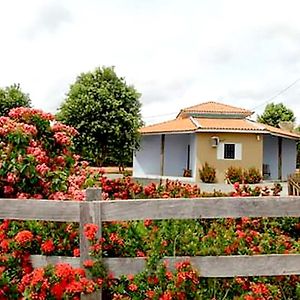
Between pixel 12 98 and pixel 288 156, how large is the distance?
18.3 meters

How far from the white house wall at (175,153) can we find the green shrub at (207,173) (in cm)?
367

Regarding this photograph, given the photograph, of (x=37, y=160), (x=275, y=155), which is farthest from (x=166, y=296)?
(x=275, y=155)

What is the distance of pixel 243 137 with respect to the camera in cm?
2827

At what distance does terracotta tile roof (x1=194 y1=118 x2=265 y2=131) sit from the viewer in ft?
91.8

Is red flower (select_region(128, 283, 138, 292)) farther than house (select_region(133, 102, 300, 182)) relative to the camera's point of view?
No

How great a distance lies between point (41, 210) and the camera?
162 inches

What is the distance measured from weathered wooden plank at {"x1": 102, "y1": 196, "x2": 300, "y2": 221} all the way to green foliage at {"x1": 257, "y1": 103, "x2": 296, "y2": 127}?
154 ft

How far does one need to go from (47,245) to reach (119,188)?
252 centimetres

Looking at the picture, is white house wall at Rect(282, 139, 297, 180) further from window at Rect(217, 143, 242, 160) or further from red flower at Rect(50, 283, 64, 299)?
red flower at Rect(50, 283, 64, 299)

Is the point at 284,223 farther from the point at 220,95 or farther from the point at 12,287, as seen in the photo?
the point at 220,95

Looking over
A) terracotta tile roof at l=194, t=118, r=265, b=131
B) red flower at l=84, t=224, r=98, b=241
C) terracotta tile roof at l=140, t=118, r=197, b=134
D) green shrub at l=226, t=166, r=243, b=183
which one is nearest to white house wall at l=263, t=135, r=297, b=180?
terracotta tile roof at l=194, t=118, r=265, b=131

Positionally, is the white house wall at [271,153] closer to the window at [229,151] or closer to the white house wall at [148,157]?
the window at [229,151]

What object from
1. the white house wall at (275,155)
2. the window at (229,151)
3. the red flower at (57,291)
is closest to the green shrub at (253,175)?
the window at (229,151)

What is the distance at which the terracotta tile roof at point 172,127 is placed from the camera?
28514 millimetres
